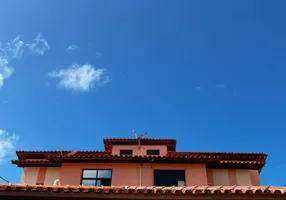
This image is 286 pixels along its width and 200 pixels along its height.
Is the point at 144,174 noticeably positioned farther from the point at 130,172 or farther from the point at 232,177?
the point at 232,177

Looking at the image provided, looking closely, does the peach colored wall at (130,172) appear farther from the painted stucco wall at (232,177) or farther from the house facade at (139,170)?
the painted stucco wall at (232,177)

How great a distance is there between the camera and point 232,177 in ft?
69.9

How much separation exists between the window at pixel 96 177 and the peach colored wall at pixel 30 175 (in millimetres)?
3683

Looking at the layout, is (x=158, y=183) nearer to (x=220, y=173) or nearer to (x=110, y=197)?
(x=220, y=173)

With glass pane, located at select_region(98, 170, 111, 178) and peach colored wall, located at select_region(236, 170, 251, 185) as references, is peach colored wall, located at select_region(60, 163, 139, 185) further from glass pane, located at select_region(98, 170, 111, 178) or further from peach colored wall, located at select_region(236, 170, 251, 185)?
peach colored wall, located at select_region(236, 170, 251, 185)

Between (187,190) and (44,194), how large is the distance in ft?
15.1

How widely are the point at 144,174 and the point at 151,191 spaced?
9.22m

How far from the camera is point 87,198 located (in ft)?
37.1

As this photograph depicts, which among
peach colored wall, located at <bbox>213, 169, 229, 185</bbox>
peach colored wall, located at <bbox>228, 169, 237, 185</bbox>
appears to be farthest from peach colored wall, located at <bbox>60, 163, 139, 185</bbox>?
peach colored wall, located at <bbox>228, 169, 237, 185</bbox>

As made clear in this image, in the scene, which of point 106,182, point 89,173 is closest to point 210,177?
point 106,182

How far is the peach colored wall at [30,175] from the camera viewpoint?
71.0 ft

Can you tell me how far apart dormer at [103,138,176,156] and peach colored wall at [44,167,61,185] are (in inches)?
153

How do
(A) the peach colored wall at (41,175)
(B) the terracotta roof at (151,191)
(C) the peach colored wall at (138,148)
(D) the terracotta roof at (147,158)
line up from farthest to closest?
(C) the peach colored wall at (138,148)
(A) the peach colored wall at (41,175)
(D) the terracotta roof at (147,158)
(B) the terracotta roof at (151,191)

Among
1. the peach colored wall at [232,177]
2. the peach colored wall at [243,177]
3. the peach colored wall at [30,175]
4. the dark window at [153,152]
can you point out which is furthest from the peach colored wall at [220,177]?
the peach colored wall at [30,175]
